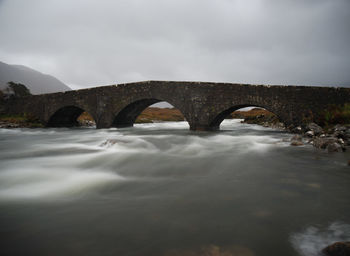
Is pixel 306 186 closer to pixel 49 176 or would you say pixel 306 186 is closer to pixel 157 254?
pixel 157 254

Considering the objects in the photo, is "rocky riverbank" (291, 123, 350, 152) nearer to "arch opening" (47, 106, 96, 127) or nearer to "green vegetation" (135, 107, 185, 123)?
"arch opening" (47, 106, 96, 127)

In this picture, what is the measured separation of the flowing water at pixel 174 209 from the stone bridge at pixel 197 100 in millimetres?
7777

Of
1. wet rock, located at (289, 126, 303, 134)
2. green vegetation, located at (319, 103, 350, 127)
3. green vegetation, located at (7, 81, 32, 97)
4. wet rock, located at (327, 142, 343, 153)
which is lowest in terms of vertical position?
wet rock, located at (327, 142, 343, 153)

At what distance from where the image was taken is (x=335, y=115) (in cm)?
994

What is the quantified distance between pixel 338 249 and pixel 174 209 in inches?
57.3

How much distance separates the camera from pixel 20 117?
23.9 metres

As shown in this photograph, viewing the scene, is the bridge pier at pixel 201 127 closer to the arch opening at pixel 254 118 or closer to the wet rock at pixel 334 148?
the arch opening at pixel 254 118

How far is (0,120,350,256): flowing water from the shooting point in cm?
173

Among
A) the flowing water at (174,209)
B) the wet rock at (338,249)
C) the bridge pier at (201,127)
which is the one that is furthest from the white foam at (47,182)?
the bridge pier at (201,127)

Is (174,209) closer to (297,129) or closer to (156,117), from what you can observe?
(297,129)

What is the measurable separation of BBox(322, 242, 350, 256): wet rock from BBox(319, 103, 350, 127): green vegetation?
32.9ft

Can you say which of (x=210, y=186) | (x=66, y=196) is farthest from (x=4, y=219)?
(x=210, y=186)

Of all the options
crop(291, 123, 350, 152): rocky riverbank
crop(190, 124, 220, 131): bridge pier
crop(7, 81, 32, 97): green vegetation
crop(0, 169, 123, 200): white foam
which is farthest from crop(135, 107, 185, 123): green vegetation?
crop(0, 169, 123, 200): white foam

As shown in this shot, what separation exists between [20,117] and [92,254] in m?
27.9
